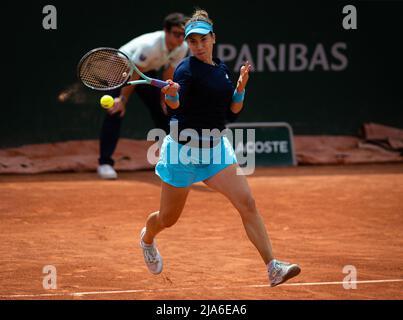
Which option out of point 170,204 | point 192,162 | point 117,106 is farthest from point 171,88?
point 117,106

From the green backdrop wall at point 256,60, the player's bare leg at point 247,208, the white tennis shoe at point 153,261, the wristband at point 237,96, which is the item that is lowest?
the white tennis shoe at point 153,261

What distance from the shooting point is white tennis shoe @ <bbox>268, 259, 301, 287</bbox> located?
180 inches

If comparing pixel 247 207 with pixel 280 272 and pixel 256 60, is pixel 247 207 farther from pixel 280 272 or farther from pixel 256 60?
pixel 256 60

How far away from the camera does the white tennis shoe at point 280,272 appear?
4.57 metres

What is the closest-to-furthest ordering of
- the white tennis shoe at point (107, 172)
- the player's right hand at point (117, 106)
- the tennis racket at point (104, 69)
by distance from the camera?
the tennis racket at point (104, 69)
the player's right hand at point (117, 106)
the white tennis shoe at point (107, 172)

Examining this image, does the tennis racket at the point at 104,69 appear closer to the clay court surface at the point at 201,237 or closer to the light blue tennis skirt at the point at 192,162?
the light blue tennis skirt at the point at 192,162

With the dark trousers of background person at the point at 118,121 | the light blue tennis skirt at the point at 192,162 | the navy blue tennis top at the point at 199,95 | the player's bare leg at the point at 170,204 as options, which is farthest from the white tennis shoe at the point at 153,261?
the dark trousers of background person at the point at 118,121

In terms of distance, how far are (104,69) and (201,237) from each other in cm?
186

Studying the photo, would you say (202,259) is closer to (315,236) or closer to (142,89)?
(315,236)

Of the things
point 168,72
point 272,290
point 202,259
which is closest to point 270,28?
point 168,72

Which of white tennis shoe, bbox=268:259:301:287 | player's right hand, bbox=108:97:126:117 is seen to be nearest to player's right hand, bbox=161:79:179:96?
white tennis shoe, bbox=268:259:301:287

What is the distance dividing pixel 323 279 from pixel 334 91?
233 inches

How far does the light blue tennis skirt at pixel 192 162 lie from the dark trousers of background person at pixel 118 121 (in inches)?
164

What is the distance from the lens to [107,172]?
30.5 feet
